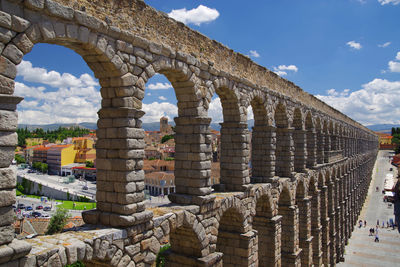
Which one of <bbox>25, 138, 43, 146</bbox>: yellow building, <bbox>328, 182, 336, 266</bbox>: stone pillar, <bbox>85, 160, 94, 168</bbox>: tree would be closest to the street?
<bbox>85, 160, 94, 168</bbox>: tree

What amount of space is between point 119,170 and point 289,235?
1184cm

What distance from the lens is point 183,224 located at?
30.3 ft

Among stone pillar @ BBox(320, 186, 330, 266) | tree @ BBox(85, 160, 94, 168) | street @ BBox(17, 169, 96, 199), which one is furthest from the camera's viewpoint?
tree @ BBox(85, 160, 94, 168)

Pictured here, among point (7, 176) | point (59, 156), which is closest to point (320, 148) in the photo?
point (7, 176)

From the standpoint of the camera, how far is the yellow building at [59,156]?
7400 centimetres

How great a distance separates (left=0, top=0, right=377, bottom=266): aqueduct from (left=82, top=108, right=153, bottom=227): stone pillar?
0.02 metres

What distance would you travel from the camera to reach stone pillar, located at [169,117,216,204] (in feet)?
32.7

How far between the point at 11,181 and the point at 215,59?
7557mm

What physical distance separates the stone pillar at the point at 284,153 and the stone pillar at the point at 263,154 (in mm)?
2204

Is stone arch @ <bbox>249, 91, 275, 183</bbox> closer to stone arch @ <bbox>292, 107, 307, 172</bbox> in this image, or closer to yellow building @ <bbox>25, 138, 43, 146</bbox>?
stone arch @ <bbox>292, 107, 307, 172</bbox>

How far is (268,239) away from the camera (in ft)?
47.7

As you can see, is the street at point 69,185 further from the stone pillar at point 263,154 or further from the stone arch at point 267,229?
the stone pillar at point 263,154

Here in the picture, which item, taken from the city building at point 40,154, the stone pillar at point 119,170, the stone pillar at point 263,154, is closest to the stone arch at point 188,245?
the stone pillar at point 119,170

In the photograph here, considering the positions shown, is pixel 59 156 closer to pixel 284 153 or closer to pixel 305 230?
pixel 305 230
